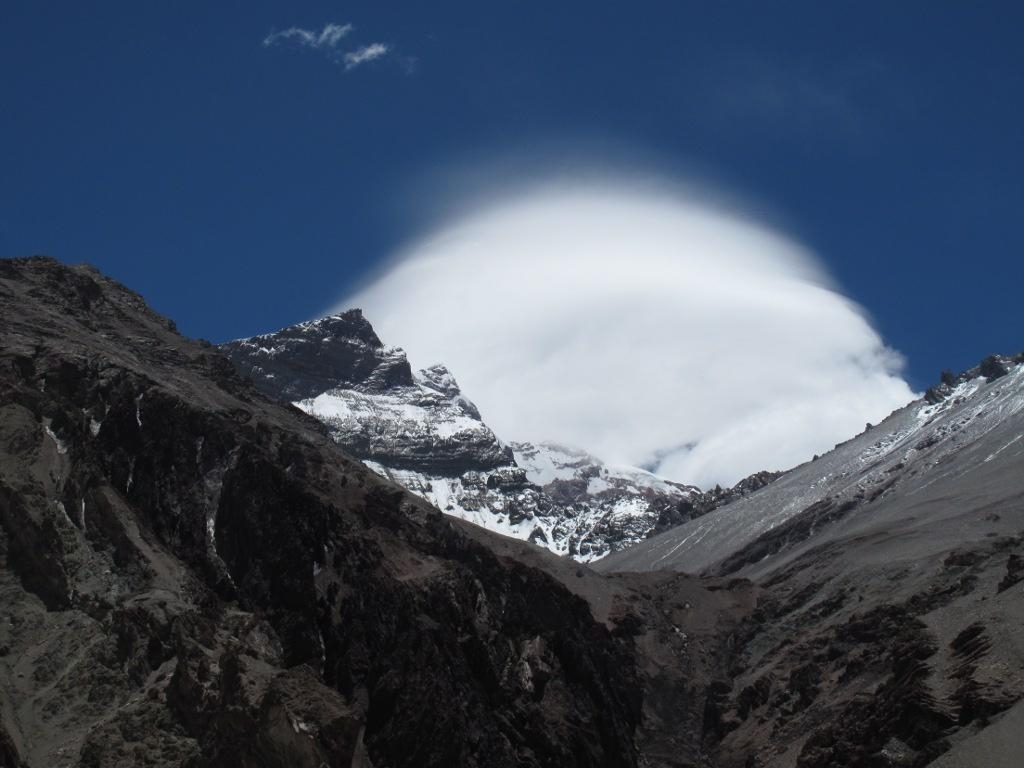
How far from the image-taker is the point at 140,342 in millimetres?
147125

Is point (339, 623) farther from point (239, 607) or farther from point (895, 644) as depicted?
point (895, 644)

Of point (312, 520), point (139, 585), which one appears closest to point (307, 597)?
point (312, 520)

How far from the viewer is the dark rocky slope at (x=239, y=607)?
76500 mm

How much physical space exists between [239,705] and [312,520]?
1584 inches

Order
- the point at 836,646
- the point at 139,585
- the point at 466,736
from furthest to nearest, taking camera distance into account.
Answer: the point at 836,646, the point at 466,736, the point at 139,585

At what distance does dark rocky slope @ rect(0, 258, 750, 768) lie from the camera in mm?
76500

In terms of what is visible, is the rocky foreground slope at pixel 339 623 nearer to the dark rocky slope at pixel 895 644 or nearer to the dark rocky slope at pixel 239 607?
the dark rocky slope at pixel 239 607

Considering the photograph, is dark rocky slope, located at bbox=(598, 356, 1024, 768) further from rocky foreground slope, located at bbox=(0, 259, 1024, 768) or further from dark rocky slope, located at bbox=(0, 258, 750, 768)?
dark rocky slope, located at bbox=(0, 258, 750, 768)

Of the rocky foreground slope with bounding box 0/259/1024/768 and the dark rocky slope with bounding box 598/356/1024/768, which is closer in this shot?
the rocky foreground slope with bounding box 0/259/1024/768

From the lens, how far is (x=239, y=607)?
10069 centimetres

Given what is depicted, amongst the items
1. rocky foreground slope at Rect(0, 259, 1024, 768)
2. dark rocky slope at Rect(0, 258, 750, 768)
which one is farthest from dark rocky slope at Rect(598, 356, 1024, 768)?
dark rocky slope at Rect(0, 258, 750, 768)

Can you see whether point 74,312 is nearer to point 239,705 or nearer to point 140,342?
point 140,342

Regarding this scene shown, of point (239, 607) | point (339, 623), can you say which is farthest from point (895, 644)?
point (239, 607)

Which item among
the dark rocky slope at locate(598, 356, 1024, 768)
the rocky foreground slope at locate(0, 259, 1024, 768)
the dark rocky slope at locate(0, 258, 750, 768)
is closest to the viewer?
the dark rocky slope at locate(0, 258, 750, 768)
